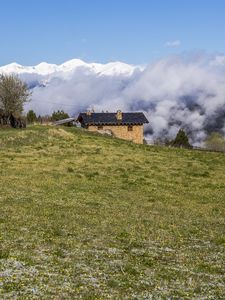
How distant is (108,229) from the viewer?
26.8m

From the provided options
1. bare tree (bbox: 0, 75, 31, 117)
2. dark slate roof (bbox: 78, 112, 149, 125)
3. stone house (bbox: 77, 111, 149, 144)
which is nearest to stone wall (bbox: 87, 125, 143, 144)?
stone house (bbox: 77, 111, 149, 144)

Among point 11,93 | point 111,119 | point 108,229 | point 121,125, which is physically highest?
point 11,93

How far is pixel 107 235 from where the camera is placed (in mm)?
25484

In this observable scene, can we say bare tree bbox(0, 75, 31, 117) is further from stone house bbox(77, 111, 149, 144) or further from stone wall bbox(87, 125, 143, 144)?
stone wall bbox(87, 125, 143, 144)

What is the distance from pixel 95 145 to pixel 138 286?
5629 cm

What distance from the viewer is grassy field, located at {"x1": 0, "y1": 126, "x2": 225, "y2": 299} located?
1745cm

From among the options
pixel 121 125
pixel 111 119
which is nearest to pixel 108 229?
pixel 121 125

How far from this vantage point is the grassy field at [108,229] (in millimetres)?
17453

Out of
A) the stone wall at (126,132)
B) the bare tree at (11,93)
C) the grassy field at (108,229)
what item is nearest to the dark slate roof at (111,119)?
the stone wall at (126,132)

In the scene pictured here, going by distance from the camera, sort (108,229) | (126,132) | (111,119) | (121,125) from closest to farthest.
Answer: (108,229) → (121,125) → (126,132) → (111,119)

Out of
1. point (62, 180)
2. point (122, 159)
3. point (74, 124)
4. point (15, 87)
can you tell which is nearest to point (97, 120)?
point (74, 124)

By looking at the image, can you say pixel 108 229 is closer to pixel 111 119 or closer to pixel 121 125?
pixel 121 125

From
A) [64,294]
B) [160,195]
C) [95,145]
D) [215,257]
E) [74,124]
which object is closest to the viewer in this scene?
[64,294]

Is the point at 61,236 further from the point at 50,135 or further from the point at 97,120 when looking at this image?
the point at 97,120
